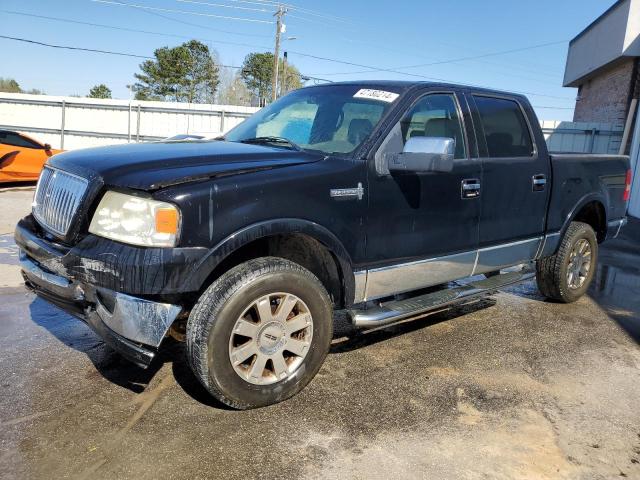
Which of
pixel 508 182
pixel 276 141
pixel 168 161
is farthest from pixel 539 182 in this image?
pixel 168 161

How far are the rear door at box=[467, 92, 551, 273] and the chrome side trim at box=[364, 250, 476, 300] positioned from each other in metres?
0.25

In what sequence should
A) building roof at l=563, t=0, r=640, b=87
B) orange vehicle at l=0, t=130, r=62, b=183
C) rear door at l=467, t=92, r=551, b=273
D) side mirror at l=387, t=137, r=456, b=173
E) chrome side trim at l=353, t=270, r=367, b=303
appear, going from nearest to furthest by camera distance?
1. side mirror at l=387, t=137, r=456, b=173
2. chrome side trim at l=353, t=270, r=367, b=303
3. rear door at l=467, t=92, r=551, b=273
4. orange vehicle at l=0, t=130, r=62, b=183
5. building roof at l=563, t=0, r=640, b=87

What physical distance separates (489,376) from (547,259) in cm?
210

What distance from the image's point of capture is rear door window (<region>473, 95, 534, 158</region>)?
4.34 metres

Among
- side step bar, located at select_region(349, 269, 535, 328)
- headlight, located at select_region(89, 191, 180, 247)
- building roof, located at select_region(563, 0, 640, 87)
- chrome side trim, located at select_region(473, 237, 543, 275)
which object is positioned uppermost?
building roof, located at select_region(563, 0, 640, 87)

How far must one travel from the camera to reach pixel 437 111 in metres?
4.01

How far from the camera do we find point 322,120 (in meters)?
3.86

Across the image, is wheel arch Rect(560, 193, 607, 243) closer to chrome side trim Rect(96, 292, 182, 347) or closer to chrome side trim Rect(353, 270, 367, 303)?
chrome side trim Rect(353, 270, 367, 303)

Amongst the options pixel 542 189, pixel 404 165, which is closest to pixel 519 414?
pixel 404 165

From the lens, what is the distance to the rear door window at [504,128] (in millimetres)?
4344

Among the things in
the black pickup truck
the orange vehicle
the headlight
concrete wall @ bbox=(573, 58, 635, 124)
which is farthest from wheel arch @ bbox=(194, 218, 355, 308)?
concrete wall @ bbox=(573, 58, 635, 124)

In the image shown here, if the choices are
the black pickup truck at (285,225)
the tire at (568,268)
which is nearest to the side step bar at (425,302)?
the black pickup truck at (285,225)

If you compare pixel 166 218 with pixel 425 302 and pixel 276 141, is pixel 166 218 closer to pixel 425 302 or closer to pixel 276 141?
pixel 276 141

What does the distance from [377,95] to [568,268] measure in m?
2.94
